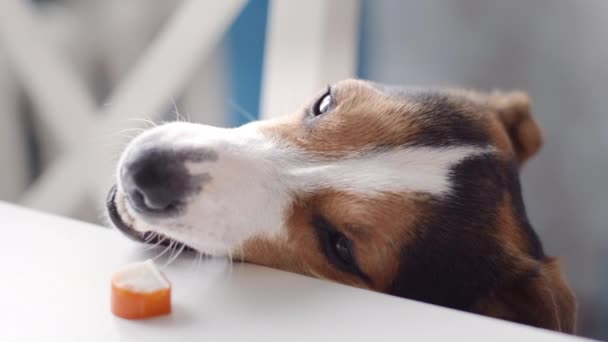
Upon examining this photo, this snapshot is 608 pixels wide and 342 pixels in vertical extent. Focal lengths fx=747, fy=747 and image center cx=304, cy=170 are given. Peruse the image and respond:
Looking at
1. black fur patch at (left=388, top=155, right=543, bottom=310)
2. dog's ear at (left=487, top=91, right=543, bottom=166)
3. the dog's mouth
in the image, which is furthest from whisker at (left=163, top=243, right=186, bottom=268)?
dog's ear at (left=487, top=91, right=543, bottom=166)

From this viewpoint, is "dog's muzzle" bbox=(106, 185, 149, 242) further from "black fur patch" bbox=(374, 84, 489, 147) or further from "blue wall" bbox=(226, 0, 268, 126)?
"blue wall" bbox=(226, 0, 268, 126)

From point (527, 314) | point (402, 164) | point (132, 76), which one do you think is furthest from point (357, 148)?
point (132, 76)

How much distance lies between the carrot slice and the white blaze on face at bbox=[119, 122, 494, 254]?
0.20m

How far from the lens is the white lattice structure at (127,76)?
59.3 inches

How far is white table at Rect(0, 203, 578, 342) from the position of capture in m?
0.62

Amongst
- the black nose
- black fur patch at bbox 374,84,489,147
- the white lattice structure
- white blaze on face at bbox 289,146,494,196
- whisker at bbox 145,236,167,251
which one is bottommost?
the white lattice structure

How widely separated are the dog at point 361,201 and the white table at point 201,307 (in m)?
0.15

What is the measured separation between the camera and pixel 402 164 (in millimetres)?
1012

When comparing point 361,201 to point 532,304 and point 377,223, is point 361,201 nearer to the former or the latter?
point 377,223

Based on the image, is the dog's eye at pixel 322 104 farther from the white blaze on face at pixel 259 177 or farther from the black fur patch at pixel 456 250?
the black fur patch at pixel 456 250

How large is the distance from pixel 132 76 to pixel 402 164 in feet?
3.32

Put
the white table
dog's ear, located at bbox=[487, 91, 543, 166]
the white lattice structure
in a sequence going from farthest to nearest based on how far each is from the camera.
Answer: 1. the white lattice structure
2. dog's ear, located at bbox=[487, 91, 543, 166]
3. the white table

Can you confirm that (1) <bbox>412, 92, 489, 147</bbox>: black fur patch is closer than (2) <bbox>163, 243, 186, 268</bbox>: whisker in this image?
No

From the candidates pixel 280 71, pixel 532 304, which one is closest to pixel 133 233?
pixel 532 304
